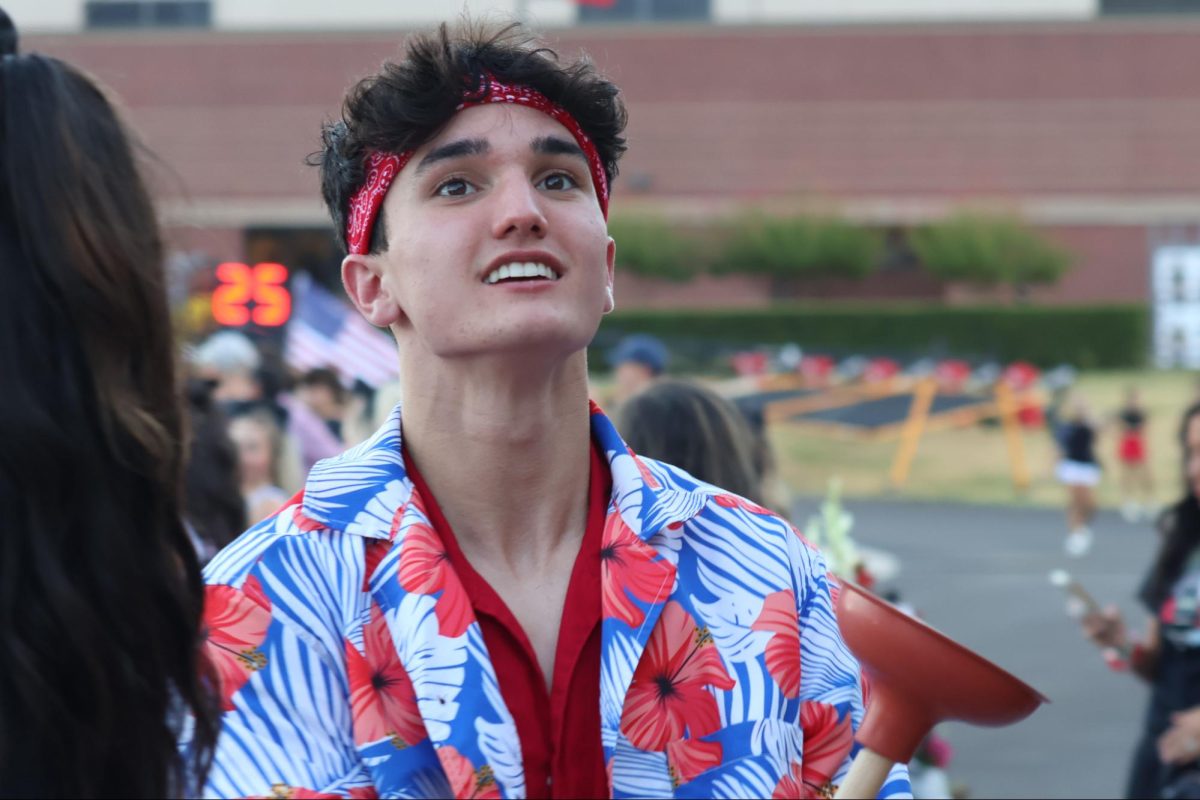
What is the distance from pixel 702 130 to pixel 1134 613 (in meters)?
33.2

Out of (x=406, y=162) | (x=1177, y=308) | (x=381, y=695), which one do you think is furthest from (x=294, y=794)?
(x=1177, y=308)

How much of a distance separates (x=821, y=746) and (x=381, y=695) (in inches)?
24.7

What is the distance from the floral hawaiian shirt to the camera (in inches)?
84.6

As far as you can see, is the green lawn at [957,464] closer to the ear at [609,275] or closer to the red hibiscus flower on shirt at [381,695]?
the ear at [609,275]

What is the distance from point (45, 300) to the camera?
191cm

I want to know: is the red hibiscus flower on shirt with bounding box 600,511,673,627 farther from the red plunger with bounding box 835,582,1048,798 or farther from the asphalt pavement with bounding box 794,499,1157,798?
the asphalt pavement with bounding box 794,499,1157,798

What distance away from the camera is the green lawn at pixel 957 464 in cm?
2488

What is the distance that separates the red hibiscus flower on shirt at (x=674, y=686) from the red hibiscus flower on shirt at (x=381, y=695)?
278 millimetres

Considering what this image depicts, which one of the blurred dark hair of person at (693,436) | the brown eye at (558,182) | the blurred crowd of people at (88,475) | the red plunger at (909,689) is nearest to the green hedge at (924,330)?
the blurred dark hair of person at (693,436)

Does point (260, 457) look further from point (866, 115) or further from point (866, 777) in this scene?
point (866, 115)

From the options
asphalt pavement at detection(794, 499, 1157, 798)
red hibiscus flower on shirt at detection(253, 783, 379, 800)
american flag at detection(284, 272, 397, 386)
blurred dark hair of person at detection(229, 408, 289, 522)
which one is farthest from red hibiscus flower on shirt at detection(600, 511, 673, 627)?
american flag at detection(284, 272, 397, 386)

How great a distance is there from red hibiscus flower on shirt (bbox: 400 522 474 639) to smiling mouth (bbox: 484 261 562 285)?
365 millimetres

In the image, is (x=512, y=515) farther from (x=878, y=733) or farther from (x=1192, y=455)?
(x=1192, y=455)

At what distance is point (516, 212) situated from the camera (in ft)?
7.77
